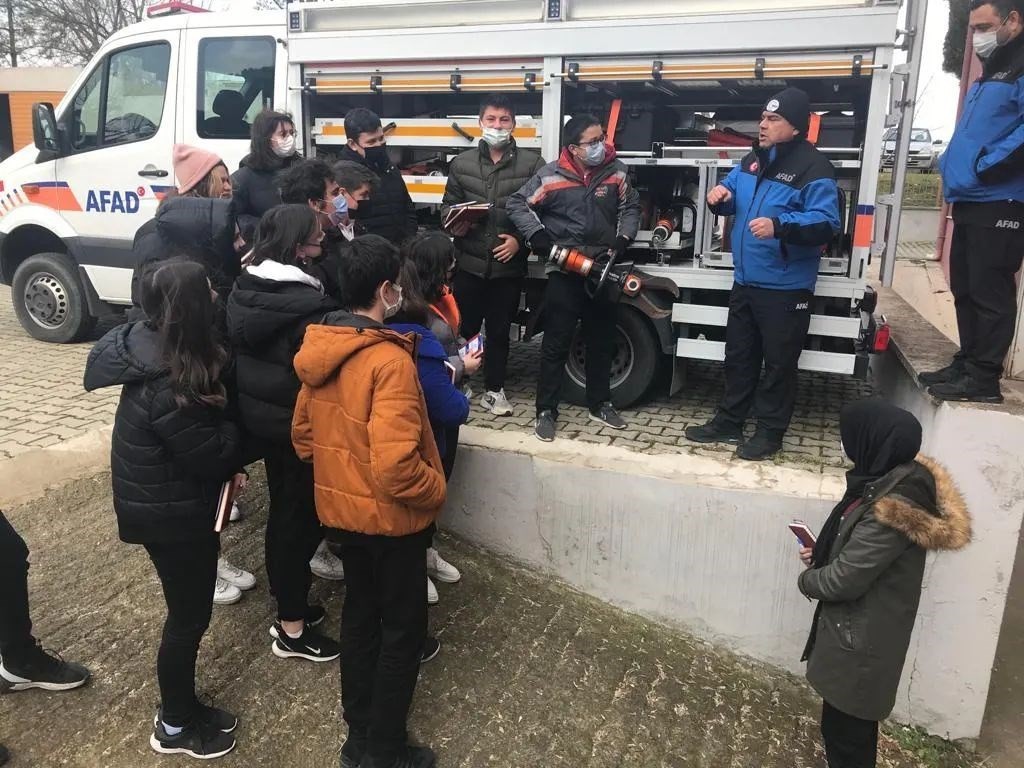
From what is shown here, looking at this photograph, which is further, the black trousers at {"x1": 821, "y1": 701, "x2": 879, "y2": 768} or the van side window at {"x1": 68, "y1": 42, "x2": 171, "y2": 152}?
the van side window at {"x1": 68, "y1": 42, "x2": 171, "y2": 152}

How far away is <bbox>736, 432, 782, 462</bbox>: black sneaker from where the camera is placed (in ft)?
13.0

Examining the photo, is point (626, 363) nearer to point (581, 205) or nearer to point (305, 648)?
point (581, 205)

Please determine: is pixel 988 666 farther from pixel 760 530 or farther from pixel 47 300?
pixel 47 300

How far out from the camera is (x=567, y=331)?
4.36 meters

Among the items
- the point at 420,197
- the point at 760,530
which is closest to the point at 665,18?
the point at 420,197

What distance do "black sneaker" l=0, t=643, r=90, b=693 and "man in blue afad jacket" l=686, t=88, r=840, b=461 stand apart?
9.95 feet

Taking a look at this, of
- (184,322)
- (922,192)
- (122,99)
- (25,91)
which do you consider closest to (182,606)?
(184,322)

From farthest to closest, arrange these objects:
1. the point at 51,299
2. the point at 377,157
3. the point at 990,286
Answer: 1. the point at 51,299
2. the point at 377,157
3. the point at 990,286

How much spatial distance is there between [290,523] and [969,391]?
2855 millimetres

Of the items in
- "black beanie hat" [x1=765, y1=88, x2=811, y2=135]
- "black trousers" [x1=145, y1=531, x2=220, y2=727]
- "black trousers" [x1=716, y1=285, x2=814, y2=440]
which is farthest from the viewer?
"black trousers" [x1=716, y1=285, x2=814, y2=440]

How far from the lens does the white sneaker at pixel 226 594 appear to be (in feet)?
11.7

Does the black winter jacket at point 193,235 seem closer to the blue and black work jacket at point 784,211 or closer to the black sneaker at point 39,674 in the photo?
the black sneaker at point 39,674

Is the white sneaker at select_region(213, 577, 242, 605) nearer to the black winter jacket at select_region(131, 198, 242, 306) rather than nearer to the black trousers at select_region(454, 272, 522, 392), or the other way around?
the black winter jacket at select_region(131, 198, 242, 306)

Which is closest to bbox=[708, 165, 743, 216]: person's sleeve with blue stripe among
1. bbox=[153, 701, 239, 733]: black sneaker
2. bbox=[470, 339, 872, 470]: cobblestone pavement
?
bbox=[470, 339, 872, 470]: cobblestone pavement
